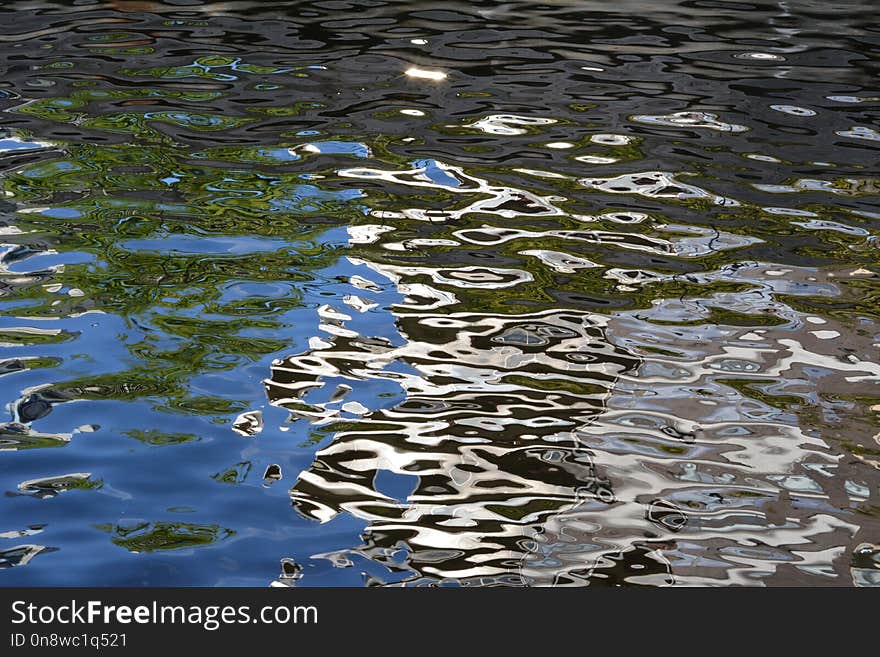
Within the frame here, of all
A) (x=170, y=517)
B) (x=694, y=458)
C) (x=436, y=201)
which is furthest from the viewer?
(x=436, y=201)

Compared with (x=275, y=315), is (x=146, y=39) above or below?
above

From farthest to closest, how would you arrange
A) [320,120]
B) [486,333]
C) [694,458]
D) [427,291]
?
1. [320,120]
2. [427,291]
3. [486,333]
4. [694,458]

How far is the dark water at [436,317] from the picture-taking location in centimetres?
404

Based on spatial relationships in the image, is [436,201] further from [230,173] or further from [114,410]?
[114,410]

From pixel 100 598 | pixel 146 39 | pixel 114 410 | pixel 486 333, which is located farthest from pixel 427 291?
pixel 146 39

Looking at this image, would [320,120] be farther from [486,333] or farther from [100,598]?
[100,598]

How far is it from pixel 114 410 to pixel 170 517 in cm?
85

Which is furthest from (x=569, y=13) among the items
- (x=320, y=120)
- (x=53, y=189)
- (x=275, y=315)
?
(x=275, y=315)

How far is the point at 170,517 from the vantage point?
4066 millimetres

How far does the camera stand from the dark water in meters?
4.04

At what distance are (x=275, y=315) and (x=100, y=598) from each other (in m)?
2.32

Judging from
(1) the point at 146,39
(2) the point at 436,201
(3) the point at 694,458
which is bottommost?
(3) the point at 694,458

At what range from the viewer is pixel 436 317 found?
560 centimetres

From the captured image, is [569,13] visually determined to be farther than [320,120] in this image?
Yes
